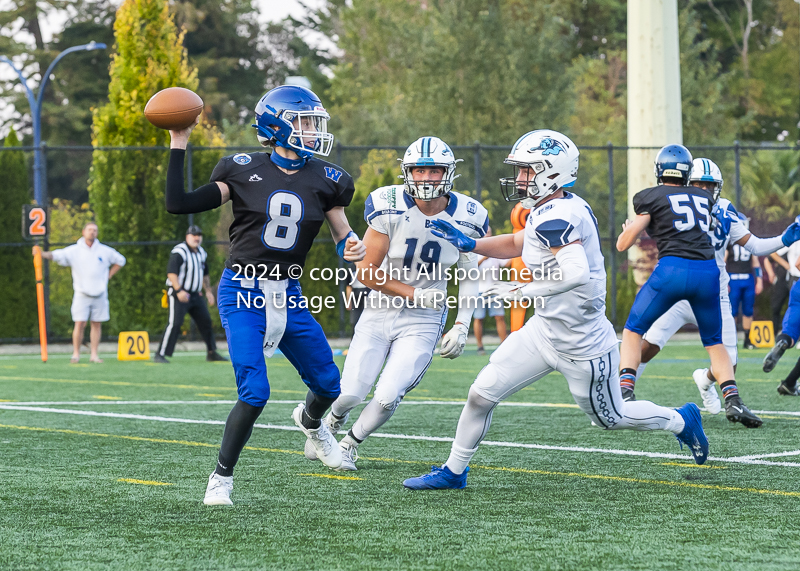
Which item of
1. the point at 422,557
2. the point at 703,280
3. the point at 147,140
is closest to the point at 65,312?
the point at 147,140

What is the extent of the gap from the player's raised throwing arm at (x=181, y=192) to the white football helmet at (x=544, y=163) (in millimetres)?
1457

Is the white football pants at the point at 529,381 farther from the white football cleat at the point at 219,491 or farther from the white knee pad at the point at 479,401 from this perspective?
the white football cleat at the point at 219,491

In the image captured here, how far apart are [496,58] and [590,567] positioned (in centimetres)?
2758

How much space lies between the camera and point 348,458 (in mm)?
6262

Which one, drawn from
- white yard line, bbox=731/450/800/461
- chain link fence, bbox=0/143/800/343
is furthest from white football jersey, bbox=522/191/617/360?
chain link fence, bbox=0/143/800/343

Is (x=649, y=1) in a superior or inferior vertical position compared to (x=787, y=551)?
superior

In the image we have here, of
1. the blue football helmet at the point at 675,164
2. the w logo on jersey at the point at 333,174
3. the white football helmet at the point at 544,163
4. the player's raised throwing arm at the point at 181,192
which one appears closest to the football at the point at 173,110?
the player's raised throwing arm at the point at 181,192

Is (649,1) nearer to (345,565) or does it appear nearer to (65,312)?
(65,312)

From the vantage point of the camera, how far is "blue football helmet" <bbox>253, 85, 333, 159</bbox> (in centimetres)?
546

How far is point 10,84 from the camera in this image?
38656 mm

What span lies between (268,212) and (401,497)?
5.01 feet

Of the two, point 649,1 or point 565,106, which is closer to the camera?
point 649,1

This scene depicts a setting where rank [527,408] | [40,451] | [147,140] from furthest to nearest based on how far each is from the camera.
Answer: [147,140] < [527,408] < [40,451]

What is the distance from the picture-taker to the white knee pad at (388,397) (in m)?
6.18
